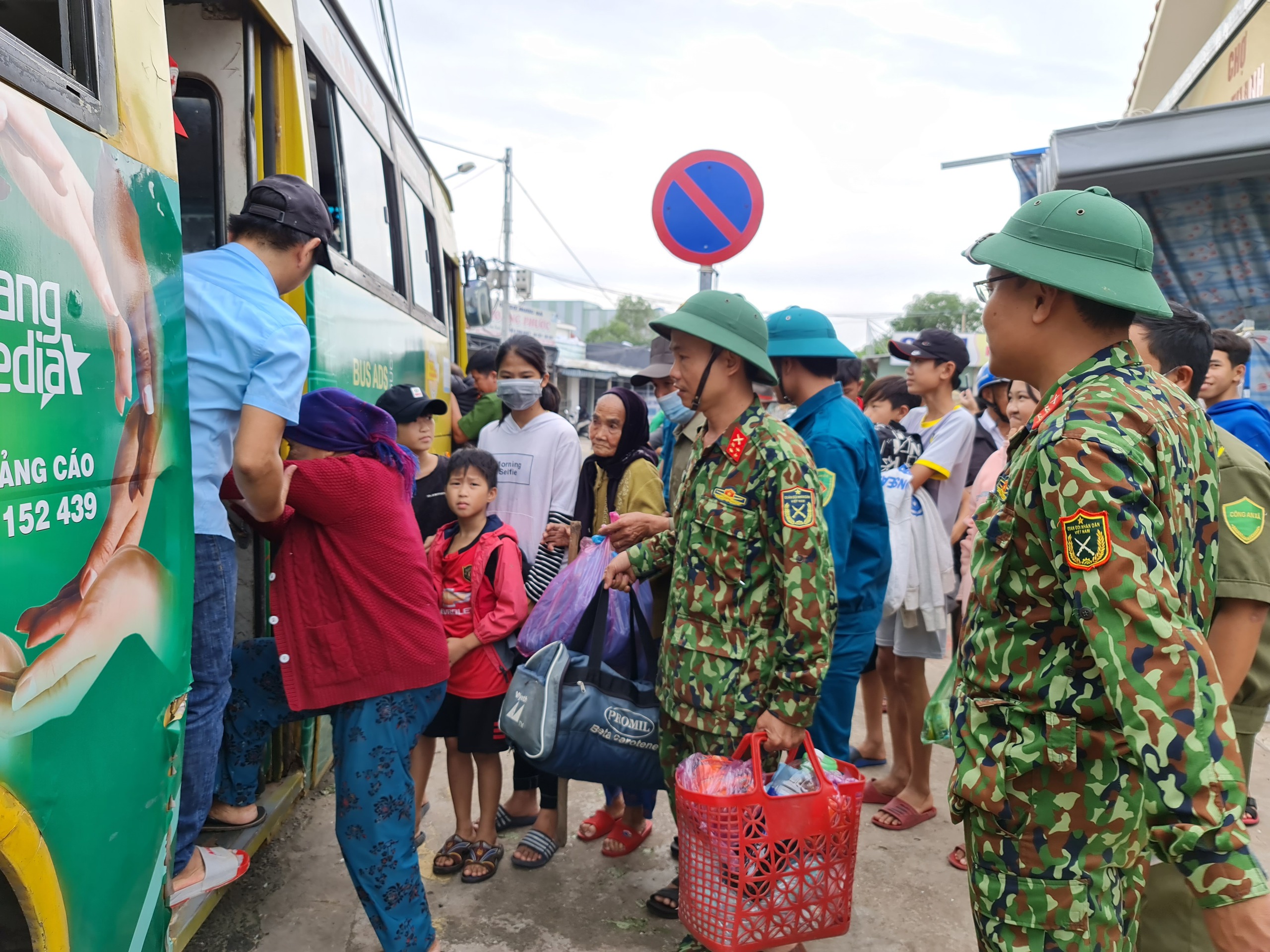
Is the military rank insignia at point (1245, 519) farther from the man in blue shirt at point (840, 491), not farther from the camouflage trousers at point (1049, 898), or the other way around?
the man in blue shirt at point (840, 491)

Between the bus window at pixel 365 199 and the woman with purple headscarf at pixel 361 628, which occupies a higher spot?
the bus window at pixel 365 199

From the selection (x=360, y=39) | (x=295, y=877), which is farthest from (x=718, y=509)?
(x=360, y=39)

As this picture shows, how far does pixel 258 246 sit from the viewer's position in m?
2.43

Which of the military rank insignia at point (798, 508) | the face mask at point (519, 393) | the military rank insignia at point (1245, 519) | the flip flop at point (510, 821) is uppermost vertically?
the face mask at point (519, 393)

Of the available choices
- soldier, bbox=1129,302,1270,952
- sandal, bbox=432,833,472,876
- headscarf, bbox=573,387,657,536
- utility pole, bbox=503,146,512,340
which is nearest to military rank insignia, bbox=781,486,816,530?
soldier, bbox=1129,302,1270,952

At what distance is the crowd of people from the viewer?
1.42 m

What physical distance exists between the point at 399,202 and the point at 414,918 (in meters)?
3.88

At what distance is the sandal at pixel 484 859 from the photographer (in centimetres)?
339

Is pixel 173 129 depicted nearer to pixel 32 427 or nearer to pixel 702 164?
pixel 32 427

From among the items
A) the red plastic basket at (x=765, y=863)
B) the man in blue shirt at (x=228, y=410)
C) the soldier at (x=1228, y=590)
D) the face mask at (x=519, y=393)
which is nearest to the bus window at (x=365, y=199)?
the face mask at (x=519, y=393)

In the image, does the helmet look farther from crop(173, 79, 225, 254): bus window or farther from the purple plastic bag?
crop(173, 79, 225, 254): bus window

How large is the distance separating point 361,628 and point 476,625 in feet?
2.68

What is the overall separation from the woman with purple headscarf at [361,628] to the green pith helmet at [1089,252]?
5.71 feet

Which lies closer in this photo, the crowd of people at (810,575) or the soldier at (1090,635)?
the soldier at (1090,635)
